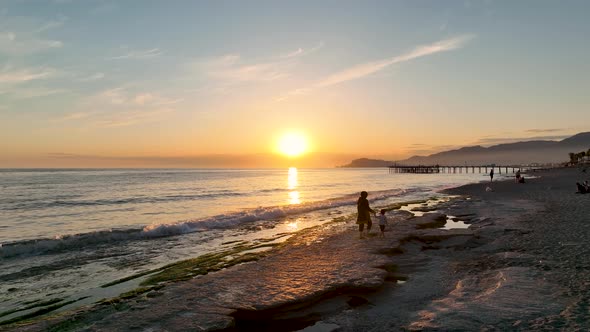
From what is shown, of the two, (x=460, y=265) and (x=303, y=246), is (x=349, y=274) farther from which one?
(x=303, y=246)

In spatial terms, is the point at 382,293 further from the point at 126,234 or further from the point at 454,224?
the point at 126,234

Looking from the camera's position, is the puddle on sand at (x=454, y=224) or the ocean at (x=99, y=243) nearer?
the ocean at (x=99, y=243)

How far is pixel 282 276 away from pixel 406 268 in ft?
12.8

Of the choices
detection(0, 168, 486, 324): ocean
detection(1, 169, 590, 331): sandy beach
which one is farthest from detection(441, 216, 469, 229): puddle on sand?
detection(0, 168, 486, 324): ocean

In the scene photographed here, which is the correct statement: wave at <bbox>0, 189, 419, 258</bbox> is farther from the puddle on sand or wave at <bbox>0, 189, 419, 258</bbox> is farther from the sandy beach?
the puddle on sand

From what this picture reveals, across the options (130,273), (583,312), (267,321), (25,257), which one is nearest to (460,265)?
(583,312)

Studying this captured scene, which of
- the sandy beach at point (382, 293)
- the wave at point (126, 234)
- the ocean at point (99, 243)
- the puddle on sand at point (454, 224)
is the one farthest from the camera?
the puddle on sand at point (454, 224)

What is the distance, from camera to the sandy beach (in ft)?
23.3

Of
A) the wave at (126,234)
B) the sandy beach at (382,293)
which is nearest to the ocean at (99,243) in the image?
the wave at (126,234)

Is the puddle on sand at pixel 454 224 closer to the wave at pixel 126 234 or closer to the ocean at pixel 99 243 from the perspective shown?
the ocean at pixel 99 243

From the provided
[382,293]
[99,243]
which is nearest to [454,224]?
[382,293]

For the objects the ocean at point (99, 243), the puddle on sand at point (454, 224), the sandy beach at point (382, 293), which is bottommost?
the ocean at point (99, 243)

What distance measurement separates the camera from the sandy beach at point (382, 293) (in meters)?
7.11

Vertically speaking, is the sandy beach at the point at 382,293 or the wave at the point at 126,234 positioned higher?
the sandy beach at the point at 382,293
